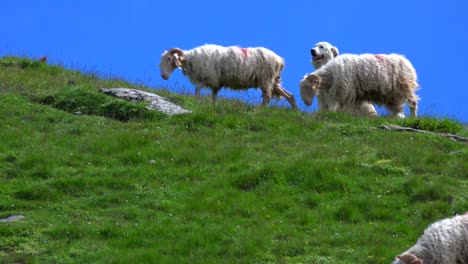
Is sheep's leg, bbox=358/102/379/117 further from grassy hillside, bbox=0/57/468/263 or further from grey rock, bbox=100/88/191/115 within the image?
grey rock, bbox=100/88/191/115

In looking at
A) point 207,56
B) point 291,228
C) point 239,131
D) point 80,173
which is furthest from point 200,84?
point 291,228

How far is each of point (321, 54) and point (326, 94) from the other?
101 inches

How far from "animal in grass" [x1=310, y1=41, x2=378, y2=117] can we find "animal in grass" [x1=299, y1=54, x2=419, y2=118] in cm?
5

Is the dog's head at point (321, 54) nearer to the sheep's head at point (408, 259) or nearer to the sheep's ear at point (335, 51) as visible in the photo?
the sheep's ear at point (335, 51)

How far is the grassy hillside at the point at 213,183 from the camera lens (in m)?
12.8

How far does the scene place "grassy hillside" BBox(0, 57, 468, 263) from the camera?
504 inches

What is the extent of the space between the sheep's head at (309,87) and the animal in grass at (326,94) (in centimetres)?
27

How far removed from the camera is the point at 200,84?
73.7 ft

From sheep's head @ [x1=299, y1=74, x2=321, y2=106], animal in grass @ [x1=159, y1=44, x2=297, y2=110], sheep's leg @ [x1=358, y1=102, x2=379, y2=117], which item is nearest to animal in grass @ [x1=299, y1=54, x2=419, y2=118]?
sheep's head @ [x1=299, y1=74, x2=321, y2=106]

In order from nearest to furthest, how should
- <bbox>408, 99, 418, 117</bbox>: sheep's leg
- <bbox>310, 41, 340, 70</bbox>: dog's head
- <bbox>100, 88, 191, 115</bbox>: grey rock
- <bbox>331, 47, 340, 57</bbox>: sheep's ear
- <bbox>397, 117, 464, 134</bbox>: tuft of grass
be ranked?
<bbox>397, 117, 464, 134</bbox>: tuft of grass
<bbox>100, 88, 191, 115</bbox>: grey rock
<bbox>408, 99, 418, 117</bbox>: sheep's leg
<bbox>310, 41, 340, 70</bbox>: dog's head
<bbox>331, 47, 340, 57</bbox>: sheep's ear

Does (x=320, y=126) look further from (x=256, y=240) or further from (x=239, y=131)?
(x=256, y=240)

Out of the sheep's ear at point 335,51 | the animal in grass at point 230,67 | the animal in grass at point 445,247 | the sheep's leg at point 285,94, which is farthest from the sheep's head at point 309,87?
the animal in grass at point 445,247

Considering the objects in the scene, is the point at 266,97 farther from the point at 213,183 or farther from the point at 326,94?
the point at 213,183

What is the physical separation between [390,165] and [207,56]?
7.42 meters
